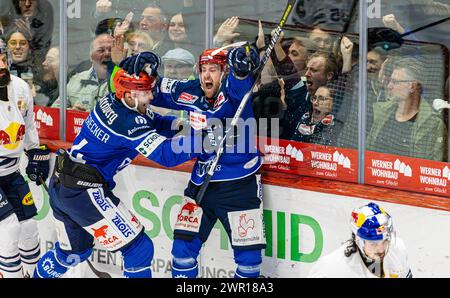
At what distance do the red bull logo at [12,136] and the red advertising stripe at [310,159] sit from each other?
138cm

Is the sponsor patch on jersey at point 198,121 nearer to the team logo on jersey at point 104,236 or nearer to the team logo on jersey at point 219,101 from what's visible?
the team logo on jersey at point 219,101

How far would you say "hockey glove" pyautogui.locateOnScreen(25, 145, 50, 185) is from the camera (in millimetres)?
7961

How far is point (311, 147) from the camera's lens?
726 cm

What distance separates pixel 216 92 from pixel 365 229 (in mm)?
1666

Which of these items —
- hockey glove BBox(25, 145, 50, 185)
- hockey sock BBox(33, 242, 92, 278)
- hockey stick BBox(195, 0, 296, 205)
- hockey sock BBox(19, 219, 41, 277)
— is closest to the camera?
hockey stick BBox(195, 0, 296, 205)

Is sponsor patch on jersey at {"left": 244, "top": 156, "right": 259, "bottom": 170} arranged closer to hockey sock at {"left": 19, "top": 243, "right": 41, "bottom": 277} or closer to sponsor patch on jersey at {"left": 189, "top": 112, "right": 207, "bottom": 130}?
sponsor patch on jersey at {"left": 189, "top": 112, "right": 207, "bottom": 130}

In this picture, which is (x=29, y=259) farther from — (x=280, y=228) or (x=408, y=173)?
(x=408, y=173)

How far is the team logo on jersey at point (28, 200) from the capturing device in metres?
8.00

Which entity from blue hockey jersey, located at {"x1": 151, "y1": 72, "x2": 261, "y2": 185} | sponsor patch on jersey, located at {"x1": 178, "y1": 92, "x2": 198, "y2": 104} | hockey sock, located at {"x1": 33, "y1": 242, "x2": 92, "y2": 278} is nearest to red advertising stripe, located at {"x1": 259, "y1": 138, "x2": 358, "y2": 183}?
blue hockey jersey, located at {"x1": 151, "y1": 72, "x2": 261, "y2": 185}

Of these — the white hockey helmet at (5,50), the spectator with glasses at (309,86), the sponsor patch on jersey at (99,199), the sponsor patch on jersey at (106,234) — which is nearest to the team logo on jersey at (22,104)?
the white hockey helmet at (5,50)

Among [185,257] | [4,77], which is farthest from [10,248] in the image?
[185,257]

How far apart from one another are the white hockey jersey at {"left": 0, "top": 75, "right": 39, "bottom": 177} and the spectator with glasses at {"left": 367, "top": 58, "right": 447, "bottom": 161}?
81.4 inches

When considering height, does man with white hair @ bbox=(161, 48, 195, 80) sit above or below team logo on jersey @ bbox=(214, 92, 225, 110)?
above
